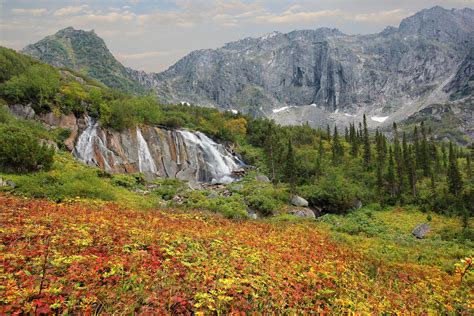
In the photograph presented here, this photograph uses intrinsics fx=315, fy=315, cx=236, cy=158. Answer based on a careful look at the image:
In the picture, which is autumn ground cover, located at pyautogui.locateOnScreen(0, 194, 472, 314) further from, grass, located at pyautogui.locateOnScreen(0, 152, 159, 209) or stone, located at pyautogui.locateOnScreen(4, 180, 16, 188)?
Answer: stone, located at pyautogui.locateOnScreen(4, 180, 16, 188)

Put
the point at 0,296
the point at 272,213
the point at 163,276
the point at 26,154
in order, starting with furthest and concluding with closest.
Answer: the point at 272,213, the point at 26,154, the point at 163,276, the point at 0,296

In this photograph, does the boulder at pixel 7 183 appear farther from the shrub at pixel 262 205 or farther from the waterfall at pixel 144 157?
the waterfall at pixel 144 157

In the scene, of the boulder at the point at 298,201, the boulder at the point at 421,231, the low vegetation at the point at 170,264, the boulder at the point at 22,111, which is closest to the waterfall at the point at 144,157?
the boulder at the point at 22,111

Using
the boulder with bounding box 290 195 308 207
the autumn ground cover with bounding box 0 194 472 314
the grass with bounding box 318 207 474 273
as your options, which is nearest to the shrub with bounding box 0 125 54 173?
the autumn ground cover with bounding box 0 194 472 314

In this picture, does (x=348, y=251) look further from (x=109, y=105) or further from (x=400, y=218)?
(x=109, y=105)

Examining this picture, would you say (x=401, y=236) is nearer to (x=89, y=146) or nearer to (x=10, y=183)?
(x=10, y=183)

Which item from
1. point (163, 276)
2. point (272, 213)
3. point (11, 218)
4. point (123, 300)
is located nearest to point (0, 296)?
point (123, 300)

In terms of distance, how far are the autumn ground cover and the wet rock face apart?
27118 mm

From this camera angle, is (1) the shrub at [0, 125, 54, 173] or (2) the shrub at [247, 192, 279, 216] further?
(2) the shrub at [247, 192, 279, 216]

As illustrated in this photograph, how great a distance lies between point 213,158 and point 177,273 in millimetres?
47120

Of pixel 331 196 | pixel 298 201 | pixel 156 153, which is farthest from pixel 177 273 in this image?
pixel 156 153

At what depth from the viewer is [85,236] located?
9.12m

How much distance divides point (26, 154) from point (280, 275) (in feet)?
61.0

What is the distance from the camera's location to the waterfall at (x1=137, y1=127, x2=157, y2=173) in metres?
43.5
